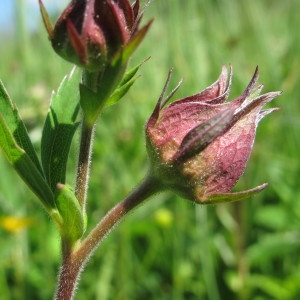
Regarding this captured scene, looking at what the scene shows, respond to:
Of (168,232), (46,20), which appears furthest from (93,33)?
(168,232)

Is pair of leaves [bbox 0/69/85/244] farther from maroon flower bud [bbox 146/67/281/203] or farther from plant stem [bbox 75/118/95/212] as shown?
maroon flower bud [bbox 146/67/281/203]

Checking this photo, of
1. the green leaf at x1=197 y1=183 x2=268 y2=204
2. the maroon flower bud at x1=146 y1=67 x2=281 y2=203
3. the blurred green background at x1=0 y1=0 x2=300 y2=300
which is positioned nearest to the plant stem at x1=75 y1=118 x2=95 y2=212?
the maroon flower bud at x1=146 y1=67 x2=281 y2=203

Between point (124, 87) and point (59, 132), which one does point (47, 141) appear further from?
point (124, 87)

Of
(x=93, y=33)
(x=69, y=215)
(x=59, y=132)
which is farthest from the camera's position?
(x=59, y=132)

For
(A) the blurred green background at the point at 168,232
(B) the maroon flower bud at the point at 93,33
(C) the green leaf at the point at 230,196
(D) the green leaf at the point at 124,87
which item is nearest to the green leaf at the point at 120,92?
(D) the green leaf at the point at 124,87

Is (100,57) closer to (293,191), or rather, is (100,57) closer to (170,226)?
(170,226)

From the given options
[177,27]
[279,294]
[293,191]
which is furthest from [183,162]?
[177,27]
